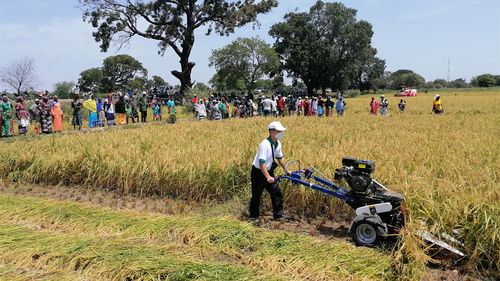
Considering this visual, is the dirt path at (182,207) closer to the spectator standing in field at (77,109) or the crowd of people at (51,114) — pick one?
the crowd of people at (51,114)

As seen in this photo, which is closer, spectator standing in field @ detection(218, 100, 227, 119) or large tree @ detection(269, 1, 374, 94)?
spectator standing in field @ detection(218, 100, 227, 119)

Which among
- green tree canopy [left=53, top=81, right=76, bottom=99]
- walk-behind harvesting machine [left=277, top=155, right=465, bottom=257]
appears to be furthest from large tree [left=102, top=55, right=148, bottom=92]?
walk-behind harvesting machine [left=277, top=155, right=465, bottom=257]

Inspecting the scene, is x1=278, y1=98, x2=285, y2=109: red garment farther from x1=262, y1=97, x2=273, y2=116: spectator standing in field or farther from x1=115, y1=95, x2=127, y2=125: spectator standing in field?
x1=115, y1=95, x2=127, y2=125: spectator standing in field

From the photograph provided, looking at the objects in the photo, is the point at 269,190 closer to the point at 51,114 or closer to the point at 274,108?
the point at 51,114

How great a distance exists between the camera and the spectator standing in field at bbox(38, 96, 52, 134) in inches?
552

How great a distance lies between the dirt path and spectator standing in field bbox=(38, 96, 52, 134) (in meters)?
6.90

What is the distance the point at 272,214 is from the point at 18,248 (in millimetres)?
3387

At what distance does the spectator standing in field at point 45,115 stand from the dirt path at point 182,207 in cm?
690

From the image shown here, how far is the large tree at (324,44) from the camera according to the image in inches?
2012

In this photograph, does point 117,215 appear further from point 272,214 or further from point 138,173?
point 272,214

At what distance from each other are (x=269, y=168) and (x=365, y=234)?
5.49 feet

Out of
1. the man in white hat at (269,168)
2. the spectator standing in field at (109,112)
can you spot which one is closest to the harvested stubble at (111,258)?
the man in white hat at (269,168)

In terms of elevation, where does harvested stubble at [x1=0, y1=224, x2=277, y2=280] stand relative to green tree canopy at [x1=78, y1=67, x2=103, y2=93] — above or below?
below

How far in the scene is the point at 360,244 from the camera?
4352 millimetres
